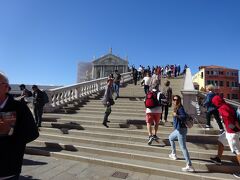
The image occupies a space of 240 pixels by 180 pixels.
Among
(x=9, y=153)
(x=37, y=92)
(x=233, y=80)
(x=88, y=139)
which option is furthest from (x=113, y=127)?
(x=233, y=80)

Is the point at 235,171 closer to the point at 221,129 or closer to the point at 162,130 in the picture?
the point at 221,129

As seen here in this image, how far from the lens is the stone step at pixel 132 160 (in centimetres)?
534

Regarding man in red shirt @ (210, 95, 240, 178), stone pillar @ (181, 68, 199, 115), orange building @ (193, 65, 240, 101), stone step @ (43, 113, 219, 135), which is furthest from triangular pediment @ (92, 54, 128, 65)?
man in red shirt @ (210, 95, 240, 178)

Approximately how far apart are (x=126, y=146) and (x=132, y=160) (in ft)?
2.65

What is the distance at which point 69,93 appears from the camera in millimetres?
13289

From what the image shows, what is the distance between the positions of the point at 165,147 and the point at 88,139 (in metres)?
2.44

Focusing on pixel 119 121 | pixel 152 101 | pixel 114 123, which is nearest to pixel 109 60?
pixel 119 121

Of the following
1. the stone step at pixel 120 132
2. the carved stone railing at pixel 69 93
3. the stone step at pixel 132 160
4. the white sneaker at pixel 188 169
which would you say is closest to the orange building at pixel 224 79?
the carved stone railing at pixel 69 93

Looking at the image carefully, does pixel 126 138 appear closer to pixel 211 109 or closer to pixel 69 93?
pixel 211 109

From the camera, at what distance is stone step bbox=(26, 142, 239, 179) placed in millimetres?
5336

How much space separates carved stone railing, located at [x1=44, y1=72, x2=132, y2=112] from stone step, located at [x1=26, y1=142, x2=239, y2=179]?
4.70 metres

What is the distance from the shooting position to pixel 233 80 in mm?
77625

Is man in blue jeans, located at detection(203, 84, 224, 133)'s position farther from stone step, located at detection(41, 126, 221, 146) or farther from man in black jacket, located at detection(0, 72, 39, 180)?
man in black jacket, located at detection(0, 72, 39, 180)

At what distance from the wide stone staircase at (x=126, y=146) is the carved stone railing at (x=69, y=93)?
1870mm
